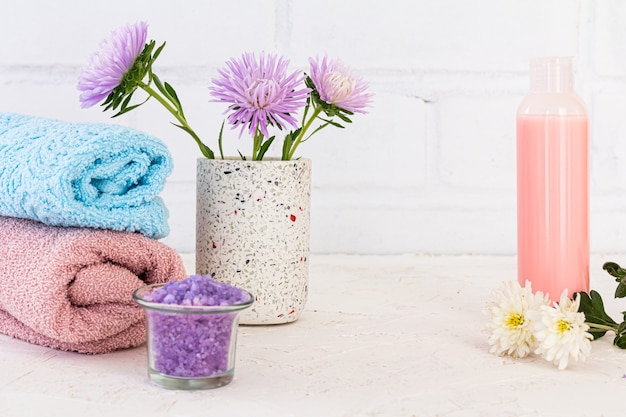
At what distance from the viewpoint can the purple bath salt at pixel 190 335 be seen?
0.60 m

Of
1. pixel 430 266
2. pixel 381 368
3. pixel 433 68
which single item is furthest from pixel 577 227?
pixel 433 68

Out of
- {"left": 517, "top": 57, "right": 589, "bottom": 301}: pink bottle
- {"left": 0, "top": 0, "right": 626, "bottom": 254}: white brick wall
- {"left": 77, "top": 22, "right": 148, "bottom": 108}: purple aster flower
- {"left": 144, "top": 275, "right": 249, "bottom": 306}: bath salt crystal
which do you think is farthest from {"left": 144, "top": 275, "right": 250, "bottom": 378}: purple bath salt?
{"left": 0, "top": 0, "right": 626, "bottom": 254}: white brick wall

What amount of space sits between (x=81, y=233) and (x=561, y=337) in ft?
1.32

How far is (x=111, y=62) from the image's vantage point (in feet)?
2.34

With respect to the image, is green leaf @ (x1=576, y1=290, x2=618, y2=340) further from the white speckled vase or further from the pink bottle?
the white speckled vase

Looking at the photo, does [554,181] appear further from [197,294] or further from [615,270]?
[197,294]

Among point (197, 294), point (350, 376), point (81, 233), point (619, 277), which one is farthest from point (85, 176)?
point (619, 277)

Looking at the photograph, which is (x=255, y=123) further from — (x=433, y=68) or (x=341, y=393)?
(x=433, y=68)

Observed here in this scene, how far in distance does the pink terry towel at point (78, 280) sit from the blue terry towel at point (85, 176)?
2 centimetres

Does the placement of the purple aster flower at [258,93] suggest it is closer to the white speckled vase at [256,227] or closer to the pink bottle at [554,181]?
the white speckled vase at [256,227]

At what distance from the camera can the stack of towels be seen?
0.66 m

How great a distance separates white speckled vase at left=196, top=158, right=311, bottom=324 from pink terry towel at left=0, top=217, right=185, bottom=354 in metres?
0.07

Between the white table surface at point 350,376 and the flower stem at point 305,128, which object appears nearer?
the white table surface at point 350,376

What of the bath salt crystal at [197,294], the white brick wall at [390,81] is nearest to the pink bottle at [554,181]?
the bath salt crystal at [197,294]
